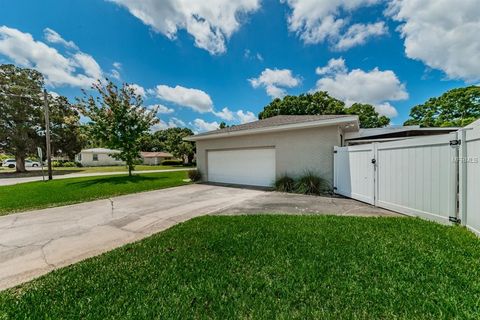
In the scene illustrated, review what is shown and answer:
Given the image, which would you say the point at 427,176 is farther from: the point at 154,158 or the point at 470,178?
the point at 154,158

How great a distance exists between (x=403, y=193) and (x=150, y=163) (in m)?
45.9

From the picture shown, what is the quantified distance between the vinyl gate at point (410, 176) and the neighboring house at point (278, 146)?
150cm

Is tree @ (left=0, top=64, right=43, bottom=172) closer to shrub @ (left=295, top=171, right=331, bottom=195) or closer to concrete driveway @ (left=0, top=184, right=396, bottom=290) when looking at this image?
concrete driveway @ (left=0, top=184, right=396, bottom=290)

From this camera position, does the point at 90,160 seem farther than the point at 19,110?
Yes

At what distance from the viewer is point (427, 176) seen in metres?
4.11

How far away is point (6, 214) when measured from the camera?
5758 millimetres

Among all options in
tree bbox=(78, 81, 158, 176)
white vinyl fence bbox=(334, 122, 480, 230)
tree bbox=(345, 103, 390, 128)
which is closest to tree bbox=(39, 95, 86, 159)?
tree bbox=(78, 81, 158, 176)

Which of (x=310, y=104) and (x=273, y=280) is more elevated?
(x=310, y=104)

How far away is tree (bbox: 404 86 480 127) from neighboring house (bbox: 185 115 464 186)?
25635mm

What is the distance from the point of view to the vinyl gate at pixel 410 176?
12.4 feet

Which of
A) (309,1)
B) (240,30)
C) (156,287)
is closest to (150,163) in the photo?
(240,30)

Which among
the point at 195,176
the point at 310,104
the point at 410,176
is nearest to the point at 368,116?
the point at 310,104

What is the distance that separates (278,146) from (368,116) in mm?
30615

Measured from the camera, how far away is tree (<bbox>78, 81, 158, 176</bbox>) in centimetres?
1280
